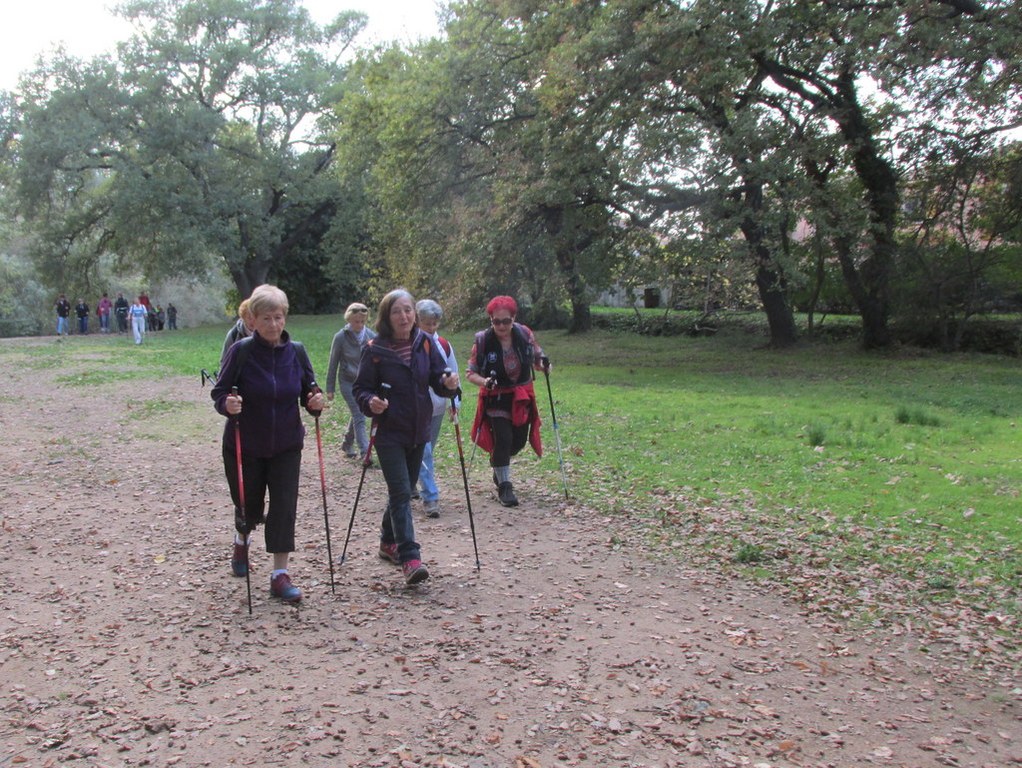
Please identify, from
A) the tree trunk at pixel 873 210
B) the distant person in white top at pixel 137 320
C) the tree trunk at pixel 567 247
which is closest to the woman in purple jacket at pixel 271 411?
the tree trunk at pixel 873 210

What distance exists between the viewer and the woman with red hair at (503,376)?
8.02 m

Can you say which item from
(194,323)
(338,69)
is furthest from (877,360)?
(194,323)

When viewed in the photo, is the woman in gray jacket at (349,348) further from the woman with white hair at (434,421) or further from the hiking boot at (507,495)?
the hiking boot at (507,495)

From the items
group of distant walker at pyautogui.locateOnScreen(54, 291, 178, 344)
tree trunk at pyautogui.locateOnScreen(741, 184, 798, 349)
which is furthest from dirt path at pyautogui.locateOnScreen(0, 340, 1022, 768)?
group of distant walker at pyautogui.locateOnScreen(54, 291, 178, 344)

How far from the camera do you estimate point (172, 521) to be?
26.2 ft

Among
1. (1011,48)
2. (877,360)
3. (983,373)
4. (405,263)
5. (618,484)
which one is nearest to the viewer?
(618,484)

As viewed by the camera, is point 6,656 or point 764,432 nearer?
point 6,656

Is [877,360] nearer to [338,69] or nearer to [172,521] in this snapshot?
[172,521]

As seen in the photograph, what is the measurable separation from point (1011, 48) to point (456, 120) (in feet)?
39.1

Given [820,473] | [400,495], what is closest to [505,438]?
[400,495]

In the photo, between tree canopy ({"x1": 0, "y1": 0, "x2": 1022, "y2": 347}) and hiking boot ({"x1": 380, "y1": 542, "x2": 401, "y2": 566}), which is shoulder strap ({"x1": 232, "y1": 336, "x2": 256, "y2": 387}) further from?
tree canopy ({"x1": 0, "y1": 0, "x2": 1022, "y2": 347})

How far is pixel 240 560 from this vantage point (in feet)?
20.3

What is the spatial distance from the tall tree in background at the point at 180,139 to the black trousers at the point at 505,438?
32.6 m

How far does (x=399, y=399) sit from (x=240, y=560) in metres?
1.55
